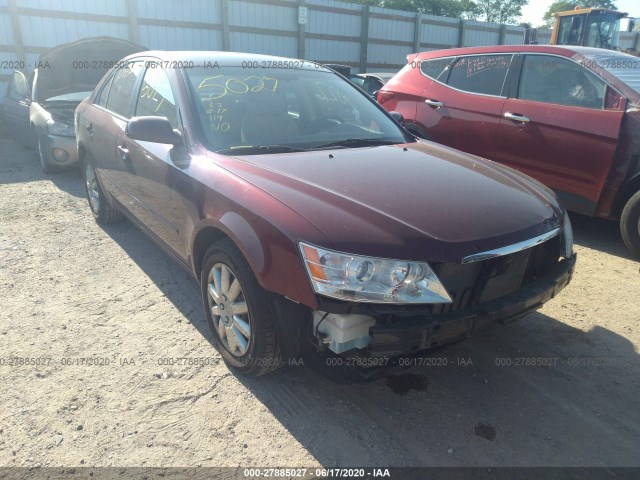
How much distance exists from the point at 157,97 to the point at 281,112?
0.94 meters

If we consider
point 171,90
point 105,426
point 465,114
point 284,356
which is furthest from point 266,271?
point 465,114

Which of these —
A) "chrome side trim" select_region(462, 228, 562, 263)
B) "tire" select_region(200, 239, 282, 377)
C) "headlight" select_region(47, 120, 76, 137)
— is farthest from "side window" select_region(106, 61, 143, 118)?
"chrome side trim" select_region(462, 228, 562, 263)

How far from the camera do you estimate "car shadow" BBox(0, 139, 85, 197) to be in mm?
6555

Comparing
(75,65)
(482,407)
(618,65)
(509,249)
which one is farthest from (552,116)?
(75,65)

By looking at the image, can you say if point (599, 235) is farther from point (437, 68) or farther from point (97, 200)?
point (97, 200)

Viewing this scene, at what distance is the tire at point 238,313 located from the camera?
7.84 ft

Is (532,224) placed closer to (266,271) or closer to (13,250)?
(266,271)

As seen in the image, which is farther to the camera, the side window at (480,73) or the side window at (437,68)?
the side window at (437,68)

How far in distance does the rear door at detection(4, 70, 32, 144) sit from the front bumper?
7.78 m

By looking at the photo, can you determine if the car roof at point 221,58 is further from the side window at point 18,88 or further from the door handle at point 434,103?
the side window at point 18,88

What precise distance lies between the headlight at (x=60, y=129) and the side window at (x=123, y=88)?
236 centimetres

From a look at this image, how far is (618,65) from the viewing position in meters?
4.60

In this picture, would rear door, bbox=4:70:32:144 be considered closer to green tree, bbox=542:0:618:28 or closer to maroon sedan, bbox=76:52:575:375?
maroon sedan, bbox=76:52:575:375

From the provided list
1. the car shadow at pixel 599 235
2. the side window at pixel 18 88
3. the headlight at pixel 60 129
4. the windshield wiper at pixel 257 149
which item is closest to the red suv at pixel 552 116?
the car shadow at pixel 599 235
